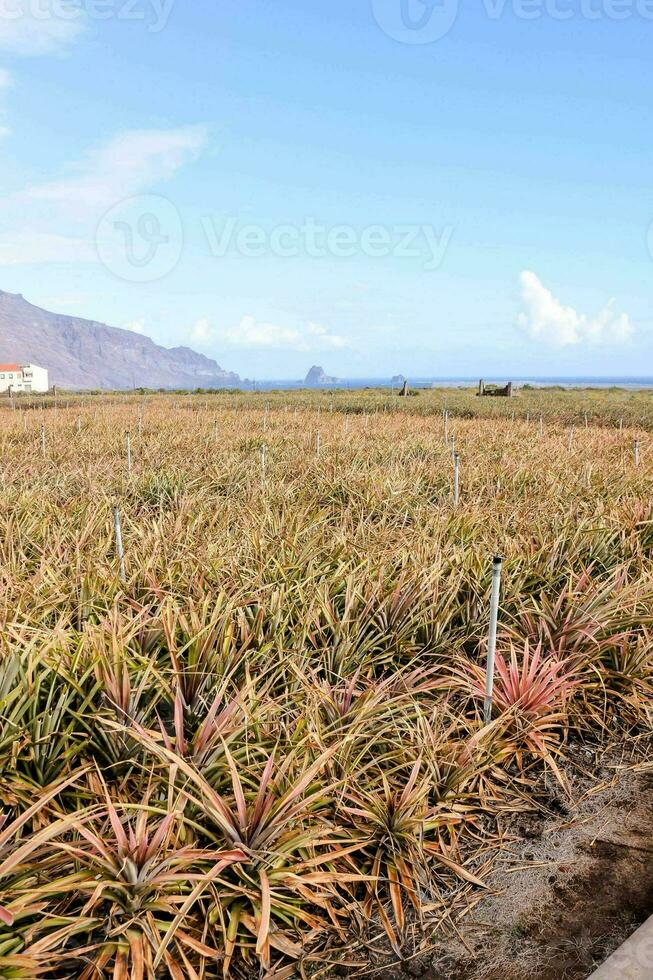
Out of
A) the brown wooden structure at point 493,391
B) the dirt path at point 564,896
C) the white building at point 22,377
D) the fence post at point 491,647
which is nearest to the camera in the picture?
the dirt path at point 564,896

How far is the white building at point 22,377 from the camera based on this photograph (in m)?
106

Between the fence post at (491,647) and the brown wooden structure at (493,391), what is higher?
the brown wooden structure at (493,391)

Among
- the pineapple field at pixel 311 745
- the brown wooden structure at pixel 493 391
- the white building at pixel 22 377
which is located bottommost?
the pineapple field at pixel 311 745

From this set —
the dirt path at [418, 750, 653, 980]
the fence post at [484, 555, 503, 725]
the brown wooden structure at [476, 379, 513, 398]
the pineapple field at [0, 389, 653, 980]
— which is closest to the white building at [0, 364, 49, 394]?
the brown wooden structure at [476, 379, 513, 398]

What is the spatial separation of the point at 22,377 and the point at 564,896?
12342cm

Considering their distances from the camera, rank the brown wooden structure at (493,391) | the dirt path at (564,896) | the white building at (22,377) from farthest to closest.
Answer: the white building at (22,377) → the brown wooden structure at (493,391) → the dirt path at (564,896)

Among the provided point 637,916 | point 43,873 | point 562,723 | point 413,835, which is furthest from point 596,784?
point 43,873

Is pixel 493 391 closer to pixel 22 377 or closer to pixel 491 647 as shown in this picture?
pixel 491 647

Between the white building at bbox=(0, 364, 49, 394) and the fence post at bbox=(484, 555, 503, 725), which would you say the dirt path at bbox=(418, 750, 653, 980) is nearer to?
the fence post at bbox=(484, 555, 503, 725)

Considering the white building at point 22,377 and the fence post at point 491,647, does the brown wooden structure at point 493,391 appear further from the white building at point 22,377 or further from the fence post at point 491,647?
the white building at point 22,377

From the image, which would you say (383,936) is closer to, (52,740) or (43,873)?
(43,873)

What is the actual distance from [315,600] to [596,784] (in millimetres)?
1687

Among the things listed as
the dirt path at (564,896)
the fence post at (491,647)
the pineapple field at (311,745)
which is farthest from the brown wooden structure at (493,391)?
the dirt path at (564,896)

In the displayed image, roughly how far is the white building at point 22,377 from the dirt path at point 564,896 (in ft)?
356
